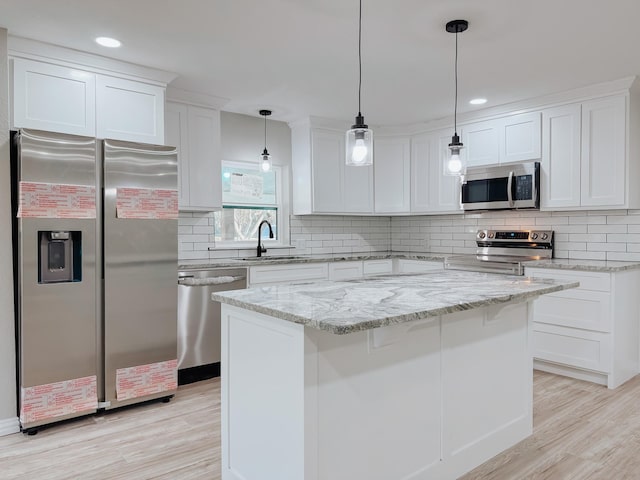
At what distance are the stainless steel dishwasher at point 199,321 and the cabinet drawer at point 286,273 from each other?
0.21 m

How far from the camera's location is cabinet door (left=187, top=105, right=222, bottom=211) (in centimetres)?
401

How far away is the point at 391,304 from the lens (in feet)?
5.87

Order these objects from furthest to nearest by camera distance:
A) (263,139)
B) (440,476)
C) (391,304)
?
(263,139) < (440,476) < (391,304)

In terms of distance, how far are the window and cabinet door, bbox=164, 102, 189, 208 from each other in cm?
63

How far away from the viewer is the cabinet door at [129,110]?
312 cm

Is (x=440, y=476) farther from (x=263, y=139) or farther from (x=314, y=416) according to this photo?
(x=263, y=139)

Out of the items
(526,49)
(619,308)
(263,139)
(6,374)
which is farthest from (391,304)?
(263,139)

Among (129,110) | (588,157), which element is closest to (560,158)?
(588,157)

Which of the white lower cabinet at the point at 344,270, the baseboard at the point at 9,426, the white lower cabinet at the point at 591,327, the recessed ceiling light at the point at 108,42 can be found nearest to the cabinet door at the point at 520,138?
the white lower cabinet at the point at 591,327

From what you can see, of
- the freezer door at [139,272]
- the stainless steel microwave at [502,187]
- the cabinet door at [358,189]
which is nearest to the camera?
the freezer door at [139,272]

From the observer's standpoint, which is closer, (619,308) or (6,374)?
(6,374)

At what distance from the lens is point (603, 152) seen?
3.76 meters

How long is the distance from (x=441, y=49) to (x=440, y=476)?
253 centimetres

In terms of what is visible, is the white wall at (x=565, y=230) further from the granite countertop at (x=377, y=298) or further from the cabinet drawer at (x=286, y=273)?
the granite countertop at (x=377, y=298)
